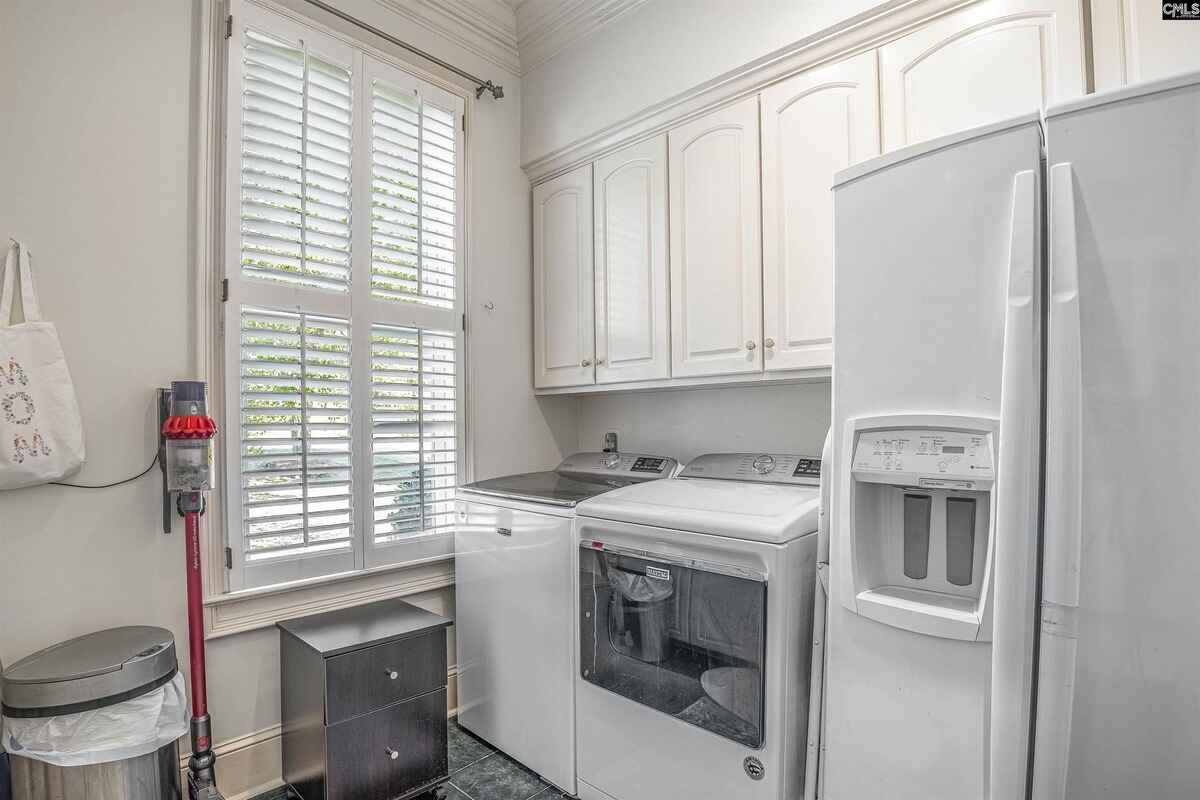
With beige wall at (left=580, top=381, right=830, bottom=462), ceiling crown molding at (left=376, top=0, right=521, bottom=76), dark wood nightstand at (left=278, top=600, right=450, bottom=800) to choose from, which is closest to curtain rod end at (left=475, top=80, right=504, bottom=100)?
ceiling crown molding at (left=376, top=0, right=521, bottom=76)

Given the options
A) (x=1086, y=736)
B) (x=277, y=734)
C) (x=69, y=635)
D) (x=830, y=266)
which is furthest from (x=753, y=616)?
(x=69, y=635)

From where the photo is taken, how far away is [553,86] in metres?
2.77

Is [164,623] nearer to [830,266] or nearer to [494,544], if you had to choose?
[494,544]

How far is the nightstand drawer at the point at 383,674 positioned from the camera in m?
1.83

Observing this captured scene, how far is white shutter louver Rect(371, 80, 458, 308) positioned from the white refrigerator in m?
1.75

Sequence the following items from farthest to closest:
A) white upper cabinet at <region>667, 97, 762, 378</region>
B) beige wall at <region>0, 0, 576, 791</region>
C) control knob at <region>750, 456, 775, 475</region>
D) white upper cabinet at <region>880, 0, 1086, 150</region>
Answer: control knob at <region>750, 456, 775, 475</region> → white upper cabinet at <region>667, 97, 762, 378</region> → beige wall at <region>0, 0, 576, 791</region> → white upper cabinet at <region>880, 0, 1086, 150</region>

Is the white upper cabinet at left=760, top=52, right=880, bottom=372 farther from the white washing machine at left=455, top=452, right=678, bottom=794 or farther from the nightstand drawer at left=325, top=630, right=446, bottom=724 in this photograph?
the nightstand drawer at left=325, top=630, right=446, bottom=724

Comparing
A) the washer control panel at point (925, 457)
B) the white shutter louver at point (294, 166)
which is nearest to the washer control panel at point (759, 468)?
the washer control panel at point (925, 457)

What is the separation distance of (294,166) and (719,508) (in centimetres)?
185

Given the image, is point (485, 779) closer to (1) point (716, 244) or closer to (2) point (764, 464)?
(2) point (764, 464)

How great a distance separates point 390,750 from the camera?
6.36 ft

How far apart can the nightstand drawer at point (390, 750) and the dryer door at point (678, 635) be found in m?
0.58

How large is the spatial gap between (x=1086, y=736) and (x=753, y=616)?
675 mm

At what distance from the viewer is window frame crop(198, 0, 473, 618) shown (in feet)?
6.41
